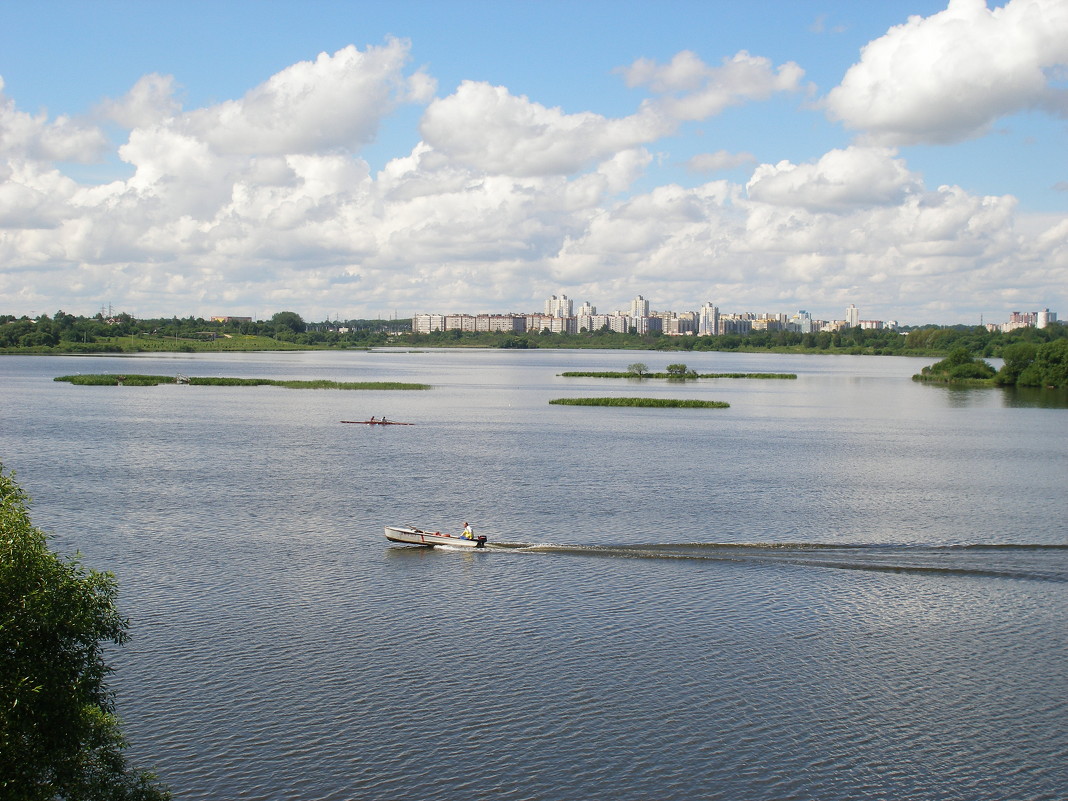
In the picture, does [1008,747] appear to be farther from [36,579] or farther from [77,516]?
[77,516]

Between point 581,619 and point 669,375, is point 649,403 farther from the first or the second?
point 581,619

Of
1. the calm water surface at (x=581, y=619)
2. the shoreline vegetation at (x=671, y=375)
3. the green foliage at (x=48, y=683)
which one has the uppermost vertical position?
the shoreline vegetation at (x=671, y=375)

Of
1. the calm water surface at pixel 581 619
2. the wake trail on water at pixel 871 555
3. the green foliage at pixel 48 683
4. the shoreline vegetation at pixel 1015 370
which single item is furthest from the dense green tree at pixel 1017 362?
the green foliage at pixel 48 683

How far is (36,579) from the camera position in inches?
634

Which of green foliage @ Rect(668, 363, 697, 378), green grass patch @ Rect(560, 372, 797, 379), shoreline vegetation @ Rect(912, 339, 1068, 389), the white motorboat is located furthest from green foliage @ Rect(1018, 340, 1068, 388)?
the white motorboat

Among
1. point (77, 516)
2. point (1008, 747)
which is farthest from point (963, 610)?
point (77, 516)

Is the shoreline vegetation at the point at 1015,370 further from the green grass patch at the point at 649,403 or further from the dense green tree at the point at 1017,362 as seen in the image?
the green grass patch at the point at 649,403

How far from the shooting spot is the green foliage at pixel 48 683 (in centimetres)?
1499

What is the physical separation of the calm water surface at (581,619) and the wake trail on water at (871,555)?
172 mm

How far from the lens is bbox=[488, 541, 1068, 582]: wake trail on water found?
38469 mm

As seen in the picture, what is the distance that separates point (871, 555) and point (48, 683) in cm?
3330

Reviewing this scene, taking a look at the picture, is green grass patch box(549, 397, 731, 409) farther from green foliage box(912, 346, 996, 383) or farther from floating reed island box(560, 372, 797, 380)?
green foliage box(912, 346, 996, 383)

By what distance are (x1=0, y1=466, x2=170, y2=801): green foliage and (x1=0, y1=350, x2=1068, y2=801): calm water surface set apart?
13.3 ft

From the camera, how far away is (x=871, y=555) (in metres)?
40.4
